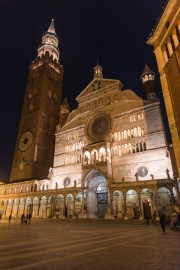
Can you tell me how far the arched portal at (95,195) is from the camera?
29078 millimetres

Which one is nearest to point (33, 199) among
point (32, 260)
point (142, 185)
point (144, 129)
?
point (142, 185)

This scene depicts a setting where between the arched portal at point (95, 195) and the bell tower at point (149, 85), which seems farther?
the bell tower at point (149, 85)

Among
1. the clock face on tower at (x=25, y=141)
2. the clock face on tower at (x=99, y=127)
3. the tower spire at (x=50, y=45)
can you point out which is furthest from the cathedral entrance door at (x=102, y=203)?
the tower spire at (x=50, y=45)

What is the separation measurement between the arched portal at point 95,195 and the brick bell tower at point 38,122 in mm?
14804

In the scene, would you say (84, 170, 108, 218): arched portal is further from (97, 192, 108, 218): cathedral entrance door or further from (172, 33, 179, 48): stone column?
(172, 33, 179, 48): stone column

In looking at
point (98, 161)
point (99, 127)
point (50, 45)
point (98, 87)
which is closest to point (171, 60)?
point (98, 161)

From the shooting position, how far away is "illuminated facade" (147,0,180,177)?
40.7ft

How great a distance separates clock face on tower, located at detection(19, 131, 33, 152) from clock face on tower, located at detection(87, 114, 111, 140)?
657 inches

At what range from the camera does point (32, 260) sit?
4.86m

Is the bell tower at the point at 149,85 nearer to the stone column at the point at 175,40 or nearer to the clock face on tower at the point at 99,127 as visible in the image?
the clock face on tower at the point at 99,127

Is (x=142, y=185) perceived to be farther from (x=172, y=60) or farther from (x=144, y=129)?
(x=172, y=60)

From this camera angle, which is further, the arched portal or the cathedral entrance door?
the cathedral entrance door

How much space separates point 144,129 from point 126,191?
10295 mm

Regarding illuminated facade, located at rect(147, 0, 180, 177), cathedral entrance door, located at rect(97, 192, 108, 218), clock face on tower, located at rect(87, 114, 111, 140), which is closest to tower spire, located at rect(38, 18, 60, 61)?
clock face on tower, located at rect(87, 114, 111, 140)
